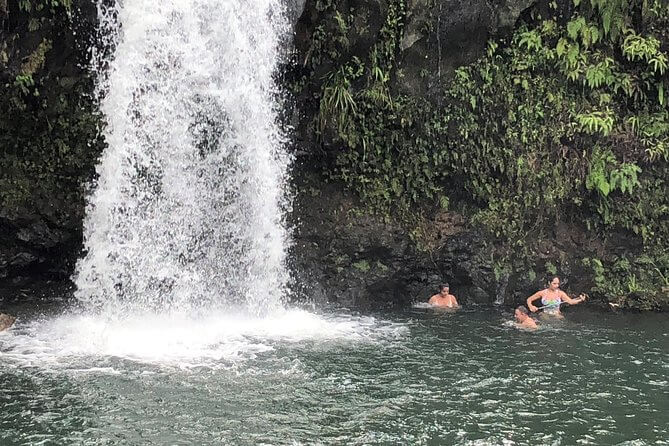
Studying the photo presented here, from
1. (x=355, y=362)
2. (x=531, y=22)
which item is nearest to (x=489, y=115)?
(x=531, y=22)

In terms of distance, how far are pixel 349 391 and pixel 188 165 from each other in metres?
5.33

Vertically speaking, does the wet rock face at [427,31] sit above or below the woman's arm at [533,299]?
above

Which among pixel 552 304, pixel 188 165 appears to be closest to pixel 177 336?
pixel 188 165

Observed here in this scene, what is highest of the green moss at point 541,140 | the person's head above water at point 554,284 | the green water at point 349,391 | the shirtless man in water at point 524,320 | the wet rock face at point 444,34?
the wet rock face at point 444,34

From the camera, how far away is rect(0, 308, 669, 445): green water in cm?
707

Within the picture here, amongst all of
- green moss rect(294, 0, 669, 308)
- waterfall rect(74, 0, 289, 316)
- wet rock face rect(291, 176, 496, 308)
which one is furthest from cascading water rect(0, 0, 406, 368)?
green moss rect(294, 0, 669, 308)

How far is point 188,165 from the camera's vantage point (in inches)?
459

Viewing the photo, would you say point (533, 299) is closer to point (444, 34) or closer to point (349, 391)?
point (444, 34)

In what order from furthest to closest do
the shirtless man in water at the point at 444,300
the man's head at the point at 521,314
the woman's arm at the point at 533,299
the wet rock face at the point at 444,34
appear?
1. the shirtless man in water at the point at 444,300
2. the wet rock face at the point at 444,34
3. the woman's arm at the point at 533,299
4. the man's head at the point at 521,314

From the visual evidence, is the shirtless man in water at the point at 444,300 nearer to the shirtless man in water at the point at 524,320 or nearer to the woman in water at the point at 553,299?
the woman in water at the point at 553,299

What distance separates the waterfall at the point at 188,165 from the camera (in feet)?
36.3

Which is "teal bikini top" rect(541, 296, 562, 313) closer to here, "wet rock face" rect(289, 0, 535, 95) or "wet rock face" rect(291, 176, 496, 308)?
"wet rock face" rect(291, 176, 496, 308)

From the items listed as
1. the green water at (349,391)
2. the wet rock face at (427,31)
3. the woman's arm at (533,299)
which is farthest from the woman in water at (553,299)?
the wet rock face at (427,31)

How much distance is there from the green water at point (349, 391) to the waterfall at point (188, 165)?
5.51 feet
